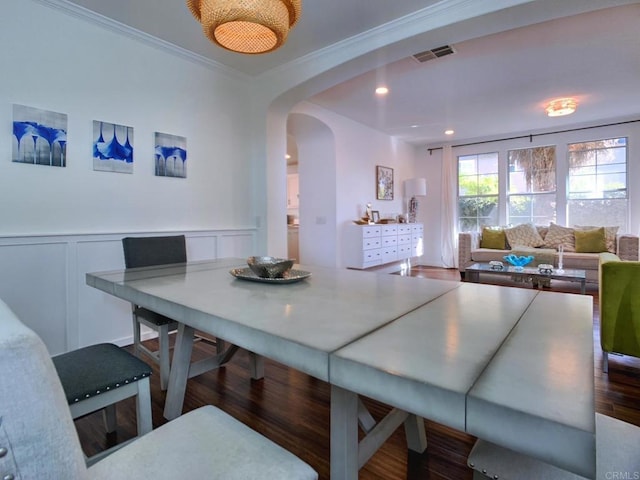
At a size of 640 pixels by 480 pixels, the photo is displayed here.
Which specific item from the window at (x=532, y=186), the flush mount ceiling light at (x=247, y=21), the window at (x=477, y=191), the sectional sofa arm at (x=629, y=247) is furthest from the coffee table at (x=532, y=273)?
the flush mount ceiling light at (x=247, y=21)

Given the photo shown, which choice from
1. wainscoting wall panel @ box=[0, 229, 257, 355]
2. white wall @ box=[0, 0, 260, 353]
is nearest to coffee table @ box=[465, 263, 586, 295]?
white wall @ box=[0, 0, 260, 353]

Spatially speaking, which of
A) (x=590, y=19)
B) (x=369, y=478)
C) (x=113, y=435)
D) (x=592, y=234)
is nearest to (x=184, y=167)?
(x=113, y=435)

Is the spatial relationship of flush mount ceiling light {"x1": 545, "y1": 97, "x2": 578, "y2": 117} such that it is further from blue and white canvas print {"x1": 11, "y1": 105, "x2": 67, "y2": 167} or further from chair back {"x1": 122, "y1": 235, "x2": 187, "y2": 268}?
blue and white canvas print {"x1": 11, "y1": 105, "x2": 67, "y2": 167}

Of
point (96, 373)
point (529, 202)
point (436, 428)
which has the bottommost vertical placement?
point (436, 428)

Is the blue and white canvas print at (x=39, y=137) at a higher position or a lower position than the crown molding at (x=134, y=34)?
lower

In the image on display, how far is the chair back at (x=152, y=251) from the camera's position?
212 cm

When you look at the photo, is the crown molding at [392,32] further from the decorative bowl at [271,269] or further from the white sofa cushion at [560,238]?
the white sofa cushion at [560,238]

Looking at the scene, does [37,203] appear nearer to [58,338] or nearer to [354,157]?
[58,338]

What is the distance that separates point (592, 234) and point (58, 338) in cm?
662

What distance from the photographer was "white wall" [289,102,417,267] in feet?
16.6

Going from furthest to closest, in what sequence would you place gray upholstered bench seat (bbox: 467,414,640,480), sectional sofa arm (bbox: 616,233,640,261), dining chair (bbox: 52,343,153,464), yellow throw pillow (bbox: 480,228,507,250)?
yellow throw pillow (bbox: 480,228,507,250), sectional sofa arm (bbox: 616,233,640,261), dining chair (bbox: 52,343,153,464), gray upholstered bench seat (bbox: 467,414,640,480)

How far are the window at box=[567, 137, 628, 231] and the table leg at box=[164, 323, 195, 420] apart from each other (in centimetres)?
654

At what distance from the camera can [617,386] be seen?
209cm

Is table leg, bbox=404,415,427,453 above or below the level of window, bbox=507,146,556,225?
below
